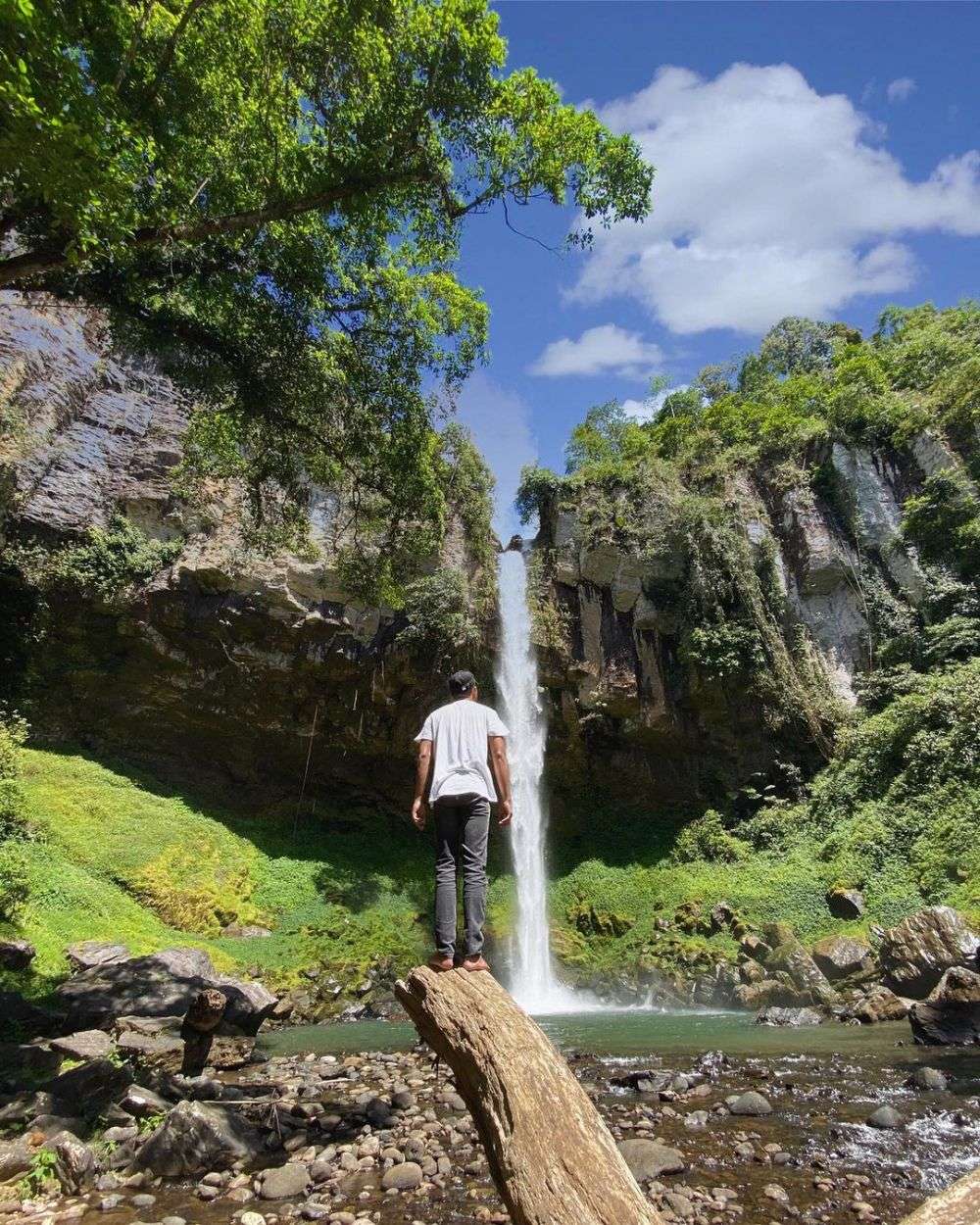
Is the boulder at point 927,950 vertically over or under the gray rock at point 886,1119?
over

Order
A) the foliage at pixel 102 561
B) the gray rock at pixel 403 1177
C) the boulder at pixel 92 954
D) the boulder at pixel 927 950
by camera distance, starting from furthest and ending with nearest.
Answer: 1. the foliage at pixel 102 561
2. the boulder at pixel 92 954
3. the boulder at pixel 927 950
4. the gray rock at pixel 403 1177

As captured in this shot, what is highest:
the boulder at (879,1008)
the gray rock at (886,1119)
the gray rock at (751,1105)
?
the gray rock at (886,1119)

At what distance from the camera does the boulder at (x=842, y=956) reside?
12.0 meters

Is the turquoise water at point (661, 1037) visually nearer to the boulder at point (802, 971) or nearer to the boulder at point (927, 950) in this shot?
the boulder at point (927, 950)

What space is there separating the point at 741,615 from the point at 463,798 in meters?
17.6

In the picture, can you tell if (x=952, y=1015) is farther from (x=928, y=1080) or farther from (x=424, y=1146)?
(x=424, y=1146)

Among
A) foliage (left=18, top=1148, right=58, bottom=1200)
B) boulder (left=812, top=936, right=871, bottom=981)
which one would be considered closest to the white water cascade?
boulder (left=812, top=936, right=871, bottom=981)

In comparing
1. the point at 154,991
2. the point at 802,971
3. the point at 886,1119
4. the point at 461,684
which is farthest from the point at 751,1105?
the point at 154,991

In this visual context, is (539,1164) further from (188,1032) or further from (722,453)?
(722,453)

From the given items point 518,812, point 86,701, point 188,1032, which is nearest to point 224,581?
point 86,701

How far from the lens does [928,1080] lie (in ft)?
20.6

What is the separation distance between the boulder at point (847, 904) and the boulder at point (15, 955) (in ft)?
47.8

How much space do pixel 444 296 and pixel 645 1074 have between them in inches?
368

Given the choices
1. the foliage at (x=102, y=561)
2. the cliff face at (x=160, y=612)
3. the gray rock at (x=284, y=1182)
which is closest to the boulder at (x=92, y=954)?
the gray rock at (x=284, y=1182)
